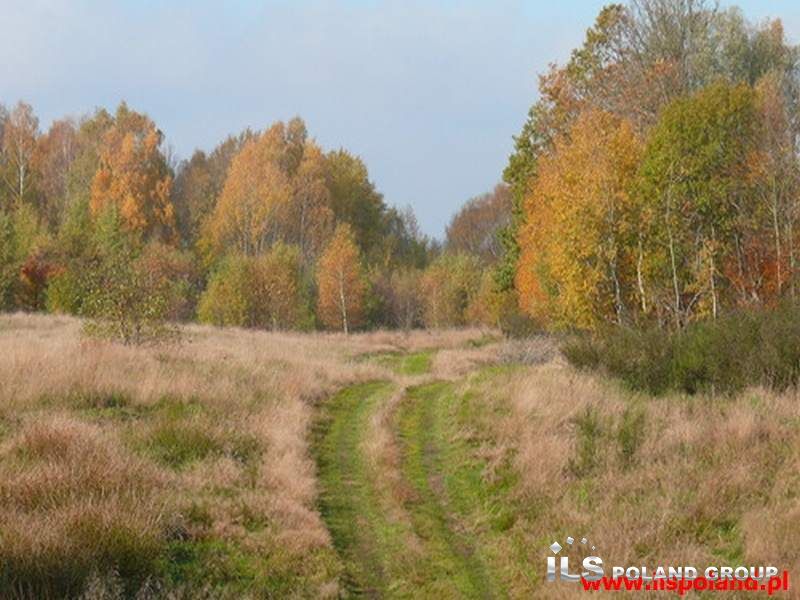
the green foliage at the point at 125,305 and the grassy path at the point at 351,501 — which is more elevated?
the green foliage at the point at 125,305

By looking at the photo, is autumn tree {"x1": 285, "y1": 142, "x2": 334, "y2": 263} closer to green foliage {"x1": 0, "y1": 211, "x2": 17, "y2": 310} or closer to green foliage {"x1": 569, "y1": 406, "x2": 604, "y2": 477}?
green foliage {"x1": 0, "y1": 211, "x2": 17, "y2": 310}

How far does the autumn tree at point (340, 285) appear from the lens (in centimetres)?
5553

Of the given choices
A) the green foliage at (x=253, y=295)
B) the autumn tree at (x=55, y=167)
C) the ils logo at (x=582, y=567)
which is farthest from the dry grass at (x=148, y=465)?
the autumn tree at (x=55, y=167)

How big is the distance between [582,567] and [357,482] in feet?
14.3

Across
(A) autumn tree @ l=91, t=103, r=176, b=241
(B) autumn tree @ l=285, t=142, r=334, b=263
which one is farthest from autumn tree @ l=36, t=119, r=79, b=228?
(B) autumn tree @ l=285, t=142, r=334, b=263

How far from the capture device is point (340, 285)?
184 ft

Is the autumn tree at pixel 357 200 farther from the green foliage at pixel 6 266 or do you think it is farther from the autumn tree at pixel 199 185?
the green foliage at pixel 6 266

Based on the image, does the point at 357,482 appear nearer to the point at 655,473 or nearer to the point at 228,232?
the point at 655,473

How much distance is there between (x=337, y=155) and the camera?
8056cm

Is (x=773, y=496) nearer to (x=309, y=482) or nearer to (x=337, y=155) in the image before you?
(x=309, y=482)

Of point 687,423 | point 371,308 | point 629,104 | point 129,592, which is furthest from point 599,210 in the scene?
point 371,308

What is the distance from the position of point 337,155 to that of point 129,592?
74.3m

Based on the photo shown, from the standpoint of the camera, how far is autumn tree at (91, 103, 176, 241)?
64562 millimetres

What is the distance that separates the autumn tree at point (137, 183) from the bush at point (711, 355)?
161ft
